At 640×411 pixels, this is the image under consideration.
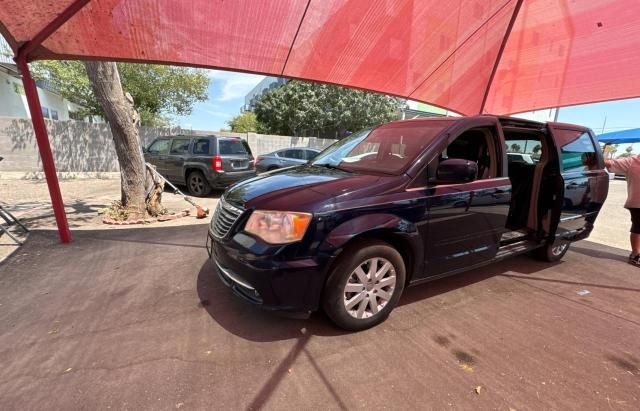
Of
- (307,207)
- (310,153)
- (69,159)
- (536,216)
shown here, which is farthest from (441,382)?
(69,159)

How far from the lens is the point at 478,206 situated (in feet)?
10.2

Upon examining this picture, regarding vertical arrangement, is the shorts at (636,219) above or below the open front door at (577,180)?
below

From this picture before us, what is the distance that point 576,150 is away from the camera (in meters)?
4.21

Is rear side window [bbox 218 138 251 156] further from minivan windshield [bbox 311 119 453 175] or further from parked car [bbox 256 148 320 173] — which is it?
minivan windshield [bbox 311 119 453 175]

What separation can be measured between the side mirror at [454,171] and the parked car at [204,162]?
6887mm

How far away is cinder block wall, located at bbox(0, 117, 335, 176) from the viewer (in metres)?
11.4

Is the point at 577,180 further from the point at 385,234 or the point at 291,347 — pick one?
the point at 291,347

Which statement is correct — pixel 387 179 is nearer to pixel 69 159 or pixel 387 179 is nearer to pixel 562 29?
pixel 562 29

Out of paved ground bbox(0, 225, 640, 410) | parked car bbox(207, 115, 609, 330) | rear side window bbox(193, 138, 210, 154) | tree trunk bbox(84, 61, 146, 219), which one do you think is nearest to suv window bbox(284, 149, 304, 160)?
rear side window bbox(193, 138, 210, 154)

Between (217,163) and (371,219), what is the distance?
273 inches

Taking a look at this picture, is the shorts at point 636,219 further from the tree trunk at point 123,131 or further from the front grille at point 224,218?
the tree trunk at point 123,131

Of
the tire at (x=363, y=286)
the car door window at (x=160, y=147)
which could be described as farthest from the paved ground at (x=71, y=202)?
the tire at (x=363, y=286)

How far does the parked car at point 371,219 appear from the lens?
2.35m

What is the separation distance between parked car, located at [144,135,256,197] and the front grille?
5.98 m
